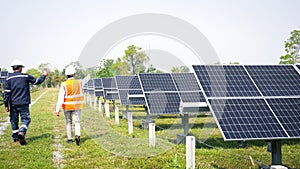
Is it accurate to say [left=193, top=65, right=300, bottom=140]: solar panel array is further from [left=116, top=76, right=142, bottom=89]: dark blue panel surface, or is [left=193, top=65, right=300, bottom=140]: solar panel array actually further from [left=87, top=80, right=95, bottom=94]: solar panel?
[left=87, top=80, right=95, bottom=94]: solar panel

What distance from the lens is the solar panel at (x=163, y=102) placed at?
40.8ft

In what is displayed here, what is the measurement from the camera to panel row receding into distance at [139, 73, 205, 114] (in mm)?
12539

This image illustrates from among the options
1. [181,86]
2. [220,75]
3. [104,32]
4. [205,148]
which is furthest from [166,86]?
[220,75]

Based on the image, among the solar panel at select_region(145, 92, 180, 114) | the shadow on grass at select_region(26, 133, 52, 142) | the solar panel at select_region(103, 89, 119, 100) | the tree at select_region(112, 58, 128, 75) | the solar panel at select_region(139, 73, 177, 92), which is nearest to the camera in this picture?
the shadow on grass at select_region(26, 133, 52, 142)

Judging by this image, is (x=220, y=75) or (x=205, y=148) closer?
(x=220, y=75)

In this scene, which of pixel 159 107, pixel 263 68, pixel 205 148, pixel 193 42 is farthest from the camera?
pixel 193 42

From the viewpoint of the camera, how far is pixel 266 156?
9.41m

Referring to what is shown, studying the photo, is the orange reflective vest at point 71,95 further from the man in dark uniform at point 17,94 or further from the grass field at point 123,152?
the grass field at point 123,152

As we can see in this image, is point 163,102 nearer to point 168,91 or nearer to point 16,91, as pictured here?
point 168,91

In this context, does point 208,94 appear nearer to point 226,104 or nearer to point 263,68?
point 226,104

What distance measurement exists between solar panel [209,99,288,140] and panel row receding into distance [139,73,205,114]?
12.7 ft

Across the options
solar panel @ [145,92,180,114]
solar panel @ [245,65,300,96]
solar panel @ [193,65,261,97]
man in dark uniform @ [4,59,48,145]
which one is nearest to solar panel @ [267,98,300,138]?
solar panel @ [245,65,300,96]

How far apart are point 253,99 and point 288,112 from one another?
818 millimetres

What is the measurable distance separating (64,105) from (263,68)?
616 cm
